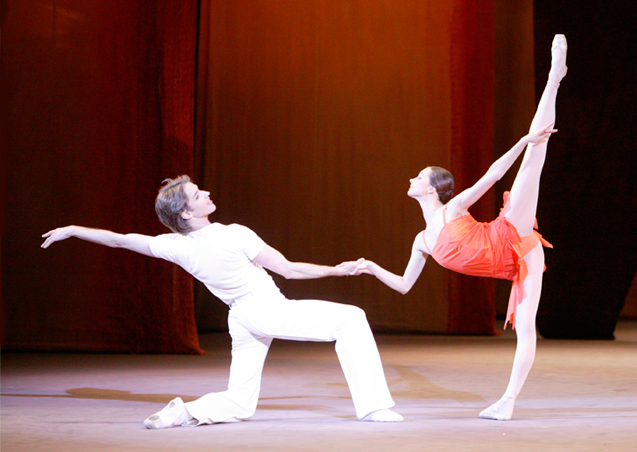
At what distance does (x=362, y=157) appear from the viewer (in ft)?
25.2

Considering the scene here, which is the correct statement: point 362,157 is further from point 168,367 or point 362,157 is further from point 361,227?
point 168,367

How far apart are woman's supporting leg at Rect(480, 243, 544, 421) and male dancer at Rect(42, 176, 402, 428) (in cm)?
48

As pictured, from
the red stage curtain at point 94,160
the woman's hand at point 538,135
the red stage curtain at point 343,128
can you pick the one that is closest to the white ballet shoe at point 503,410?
the woman's hand at point 538,135

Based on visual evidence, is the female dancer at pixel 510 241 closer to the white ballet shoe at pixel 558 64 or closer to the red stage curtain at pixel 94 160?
the white ballet shoe at pixel 558 64

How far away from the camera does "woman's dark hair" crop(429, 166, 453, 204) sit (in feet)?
11.2

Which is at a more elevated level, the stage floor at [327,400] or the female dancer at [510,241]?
the female dancer at [510,241]

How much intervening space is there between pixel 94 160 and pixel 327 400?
10.1ft

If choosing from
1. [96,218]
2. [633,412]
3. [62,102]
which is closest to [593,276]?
[633,412]

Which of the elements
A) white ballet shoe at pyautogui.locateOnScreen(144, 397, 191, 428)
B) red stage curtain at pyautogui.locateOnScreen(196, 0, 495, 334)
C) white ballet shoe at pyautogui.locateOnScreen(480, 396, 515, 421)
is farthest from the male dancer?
red stage curtain at pyautogui.locateOnScreen(196, 0, 495, 334)

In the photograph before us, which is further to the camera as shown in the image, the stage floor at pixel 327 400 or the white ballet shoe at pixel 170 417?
the white ballet shoe at pixel 170 417

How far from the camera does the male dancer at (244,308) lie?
3092mm

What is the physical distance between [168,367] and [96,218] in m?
1.46

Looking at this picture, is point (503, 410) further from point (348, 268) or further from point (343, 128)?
point (343, 128)

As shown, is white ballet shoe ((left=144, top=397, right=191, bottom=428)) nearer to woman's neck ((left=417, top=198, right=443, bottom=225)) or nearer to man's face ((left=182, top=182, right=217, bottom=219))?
man's face ((left=182, top=182, right=217, bottom=219))
